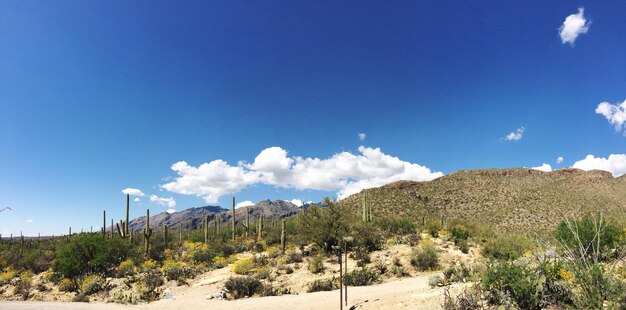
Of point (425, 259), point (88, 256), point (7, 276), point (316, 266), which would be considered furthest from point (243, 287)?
point (7, 276)

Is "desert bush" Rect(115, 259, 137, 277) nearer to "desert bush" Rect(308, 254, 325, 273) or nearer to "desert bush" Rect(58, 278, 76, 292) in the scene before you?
"desert bush" Rect(58, 278, 76, 292)

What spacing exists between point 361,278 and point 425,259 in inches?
222

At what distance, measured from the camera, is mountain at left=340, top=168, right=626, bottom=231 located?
179ft

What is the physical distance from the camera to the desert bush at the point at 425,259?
20953mm

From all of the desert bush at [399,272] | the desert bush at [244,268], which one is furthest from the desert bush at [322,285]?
the desert bush at [244,268]

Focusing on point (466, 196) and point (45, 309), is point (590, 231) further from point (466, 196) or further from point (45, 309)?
point (466, 196)

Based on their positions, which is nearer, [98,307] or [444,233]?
[98,307]

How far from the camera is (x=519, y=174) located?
8044 centimetres

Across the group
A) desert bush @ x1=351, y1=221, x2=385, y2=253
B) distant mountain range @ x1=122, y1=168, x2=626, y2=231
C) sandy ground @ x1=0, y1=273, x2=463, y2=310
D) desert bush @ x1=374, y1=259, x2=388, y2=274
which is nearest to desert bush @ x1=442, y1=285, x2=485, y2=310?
sandy ground @ x1=0, y1=273, x2=463, y2=310

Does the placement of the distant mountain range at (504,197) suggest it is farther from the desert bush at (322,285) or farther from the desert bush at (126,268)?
the desert bush at (322,285)

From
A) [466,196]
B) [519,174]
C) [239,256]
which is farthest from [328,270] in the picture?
[519,174]

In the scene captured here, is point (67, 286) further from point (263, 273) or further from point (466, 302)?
point (466, 302)

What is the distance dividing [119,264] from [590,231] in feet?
89.2

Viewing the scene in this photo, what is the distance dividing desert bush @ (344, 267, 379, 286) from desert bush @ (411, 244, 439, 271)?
4.20 m
